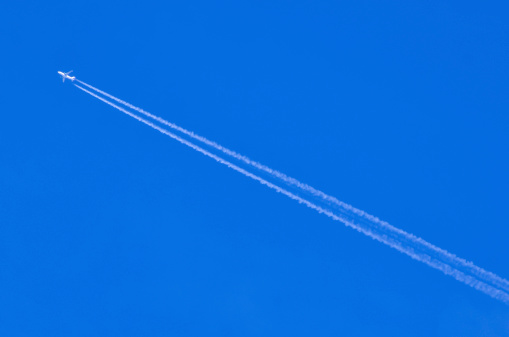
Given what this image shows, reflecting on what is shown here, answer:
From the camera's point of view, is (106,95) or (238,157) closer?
(238,157)

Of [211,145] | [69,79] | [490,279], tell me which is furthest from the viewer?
[69,79]

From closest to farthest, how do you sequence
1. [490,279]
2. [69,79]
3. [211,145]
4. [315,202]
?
[490,279], [315,202], [211,145], [69,79]

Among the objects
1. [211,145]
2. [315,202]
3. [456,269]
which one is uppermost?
[211,145]

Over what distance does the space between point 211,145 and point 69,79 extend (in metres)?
12.2

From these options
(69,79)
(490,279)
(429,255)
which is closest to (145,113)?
(69,79)

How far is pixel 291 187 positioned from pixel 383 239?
259 inches

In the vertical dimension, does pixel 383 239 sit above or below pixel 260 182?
below

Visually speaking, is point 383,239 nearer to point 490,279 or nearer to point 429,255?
point 429,255

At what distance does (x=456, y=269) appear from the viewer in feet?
109

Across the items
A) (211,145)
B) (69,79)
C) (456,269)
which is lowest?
(456,269)

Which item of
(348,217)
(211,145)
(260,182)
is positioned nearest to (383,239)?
(348,217)

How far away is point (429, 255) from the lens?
34.3 metres

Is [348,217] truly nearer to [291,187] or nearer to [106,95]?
[291,187]

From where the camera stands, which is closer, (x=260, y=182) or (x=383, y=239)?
(x=383, y=239)
